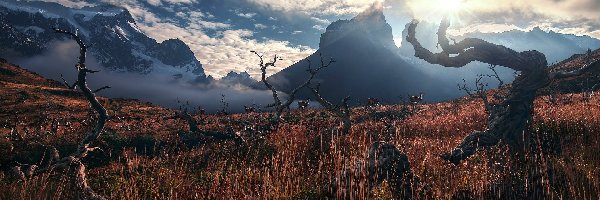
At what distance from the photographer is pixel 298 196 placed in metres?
6.07

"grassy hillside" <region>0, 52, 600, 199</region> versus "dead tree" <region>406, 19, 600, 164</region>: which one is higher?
"dead tree" <region>406, 19, 600, 164</region>

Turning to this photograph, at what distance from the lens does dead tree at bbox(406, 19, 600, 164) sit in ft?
29.4

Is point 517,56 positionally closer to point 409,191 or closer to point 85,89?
point 409,191

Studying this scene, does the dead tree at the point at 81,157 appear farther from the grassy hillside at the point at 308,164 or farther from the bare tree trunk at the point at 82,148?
the grassy hillside at the point at 308,164

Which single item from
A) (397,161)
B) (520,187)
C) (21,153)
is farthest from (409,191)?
(21,153)

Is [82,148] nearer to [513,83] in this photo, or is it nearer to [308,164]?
[308,164]

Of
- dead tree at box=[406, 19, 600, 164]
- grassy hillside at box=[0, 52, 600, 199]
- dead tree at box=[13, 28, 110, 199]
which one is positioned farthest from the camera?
dead tree at box=[406, 19, 600, 164]

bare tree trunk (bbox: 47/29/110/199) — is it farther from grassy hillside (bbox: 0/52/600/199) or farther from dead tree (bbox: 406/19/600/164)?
dead tree (bbox: 406/19/600/164)

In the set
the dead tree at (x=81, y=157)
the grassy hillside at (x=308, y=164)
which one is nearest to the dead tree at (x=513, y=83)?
the grassy hillside at (x=308, y=164)

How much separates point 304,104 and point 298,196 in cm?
2540

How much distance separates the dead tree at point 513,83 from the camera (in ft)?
29.4

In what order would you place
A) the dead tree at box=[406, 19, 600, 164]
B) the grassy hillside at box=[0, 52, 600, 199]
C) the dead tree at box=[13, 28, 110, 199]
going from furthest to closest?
1. the dead tree at box=[406, 19, 600, 164]
2. the dead tree at box=[13, 28, 110, 199]
3. the grassy hillside at box=[0, 52, 600, 199]

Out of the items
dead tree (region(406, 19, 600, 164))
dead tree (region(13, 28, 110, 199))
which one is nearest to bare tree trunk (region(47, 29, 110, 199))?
dead tree (region(13, 28, 110, 199))

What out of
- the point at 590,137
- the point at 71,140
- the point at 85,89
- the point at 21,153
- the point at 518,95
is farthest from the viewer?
the point at 71,140
